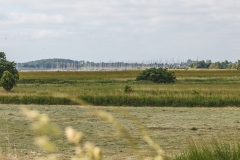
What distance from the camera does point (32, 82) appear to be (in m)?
35.9

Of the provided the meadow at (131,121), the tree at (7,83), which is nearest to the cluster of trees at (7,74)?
the tree at (7,83)

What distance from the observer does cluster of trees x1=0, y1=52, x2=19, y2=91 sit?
931 inches

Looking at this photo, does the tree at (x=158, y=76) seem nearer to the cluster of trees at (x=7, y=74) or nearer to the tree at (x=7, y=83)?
the cluster of trees at (x=7, y=74)

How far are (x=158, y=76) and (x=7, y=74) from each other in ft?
48.8

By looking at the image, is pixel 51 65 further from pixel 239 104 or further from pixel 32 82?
pixel 239 104

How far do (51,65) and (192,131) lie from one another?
443ft

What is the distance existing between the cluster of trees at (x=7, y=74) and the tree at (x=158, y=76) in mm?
12131

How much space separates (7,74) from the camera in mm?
24141

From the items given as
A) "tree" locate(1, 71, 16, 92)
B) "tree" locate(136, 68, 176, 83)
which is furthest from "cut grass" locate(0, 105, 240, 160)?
"tree" locate(136, 68, 176, 83)

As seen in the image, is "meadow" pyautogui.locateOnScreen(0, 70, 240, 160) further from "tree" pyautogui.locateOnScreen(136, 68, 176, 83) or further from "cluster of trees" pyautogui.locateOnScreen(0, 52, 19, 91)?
"tree" pyautogui.locateOnScreen(136, 68, 176, 83)

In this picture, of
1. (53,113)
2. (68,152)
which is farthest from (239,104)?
(68,152)

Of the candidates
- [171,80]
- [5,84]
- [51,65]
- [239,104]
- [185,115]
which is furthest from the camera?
[51,65]

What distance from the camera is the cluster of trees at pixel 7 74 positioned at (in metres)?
23.6

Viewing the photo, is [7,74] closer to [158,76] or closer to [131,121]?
[131,121]
